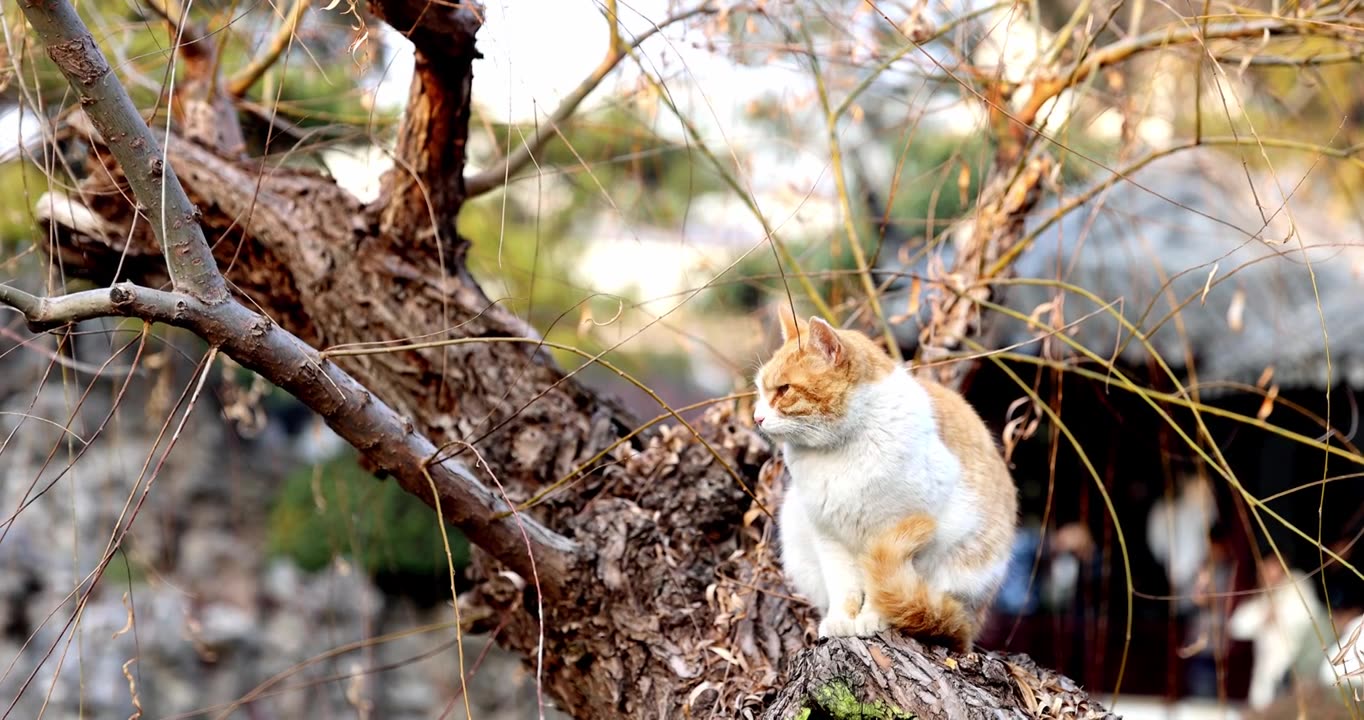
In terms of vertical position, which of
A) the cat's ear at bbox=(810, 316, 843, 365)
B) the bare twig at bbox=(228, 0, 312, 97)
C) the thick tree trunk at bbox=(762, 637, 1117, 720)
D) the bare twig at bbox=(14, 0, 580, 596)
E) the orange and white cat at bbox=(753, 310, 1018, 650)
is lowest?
the thick tree trunk at bbox=(762, 637, 1117, 720)

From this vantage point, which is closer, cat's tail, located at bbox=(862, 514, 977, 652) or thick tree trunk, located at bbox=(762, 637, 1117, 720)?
thick tree trunk, located at bbox=(762, 637, 1117, 720)

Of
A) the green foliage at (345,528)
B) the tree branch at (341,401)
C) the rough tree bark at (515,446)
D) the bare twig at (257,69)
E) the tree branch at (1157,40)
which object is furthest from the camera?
the green foliage at (345,528)

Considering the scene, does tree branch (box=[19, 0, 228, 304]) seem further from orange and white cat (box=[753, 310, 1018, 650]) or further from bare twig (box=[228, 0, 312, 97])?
bare twig (box=[228, 0, 312, 97])

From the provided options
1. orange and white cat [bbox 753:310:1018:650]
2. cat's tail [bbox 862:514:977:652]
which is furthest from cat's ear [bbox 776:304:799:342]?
cat's tail [bbox 862:514:977:652]

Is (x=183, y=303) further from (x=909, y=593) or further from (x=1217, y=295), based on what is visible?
(x=1217, y=295)

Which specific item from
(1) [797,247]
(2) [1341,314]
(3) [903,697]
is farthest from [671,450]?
(2) [1341,314]

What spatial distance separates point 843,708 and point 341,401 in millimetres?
701

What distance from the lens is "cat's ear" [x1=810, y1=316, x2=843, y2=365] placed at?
150 cm

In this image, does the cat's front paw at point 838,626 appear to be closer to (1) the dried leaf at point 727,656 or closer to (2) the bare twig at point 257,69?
(1) the dried leaf at point 727,656

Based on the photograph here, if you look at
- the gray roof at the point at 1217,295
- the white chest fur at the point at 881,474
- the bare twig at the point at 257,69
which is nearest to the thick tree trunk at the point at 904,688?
the white chest fur at the point at 881,474

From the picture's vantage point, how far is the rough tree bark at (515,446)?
1.57 m

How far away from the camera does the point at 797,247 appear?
376 centimetres

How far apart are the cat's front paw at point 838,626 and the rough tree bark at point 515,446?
73mm

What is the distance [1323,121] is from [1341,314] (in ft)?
6.42
